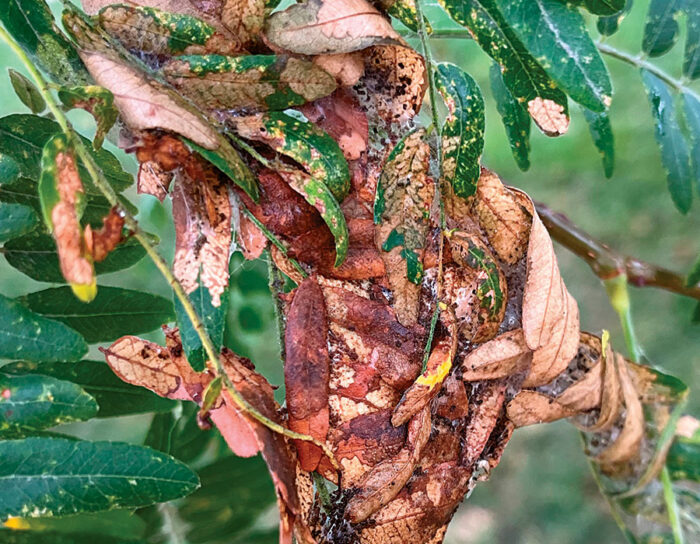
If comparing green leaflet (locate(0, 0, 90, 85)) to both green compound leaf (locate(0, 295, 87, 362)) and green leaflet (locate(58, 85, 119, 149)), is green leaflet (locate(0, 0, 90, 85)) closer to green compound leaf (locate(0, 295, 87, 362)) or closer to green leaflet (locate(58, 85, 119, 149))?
green leaflet (locate(58, 85, 119, 149))

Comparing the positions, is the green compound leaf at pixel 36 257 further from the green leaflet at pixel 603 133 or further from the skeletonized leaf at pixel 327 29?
the green leaflet at pixel 603 133

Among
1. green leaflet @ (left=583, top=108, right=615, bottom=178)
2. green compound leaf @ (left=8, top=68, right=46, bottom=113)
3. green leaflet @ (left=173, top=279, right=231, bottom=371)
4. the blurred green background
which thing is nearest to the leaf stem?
green leaflet @ (left=173, top=279, right=231, bottom=371)

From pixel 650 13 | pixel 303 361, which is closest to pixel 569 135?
pixel 650 13

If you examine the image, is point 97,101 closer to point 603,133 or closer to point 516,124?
point 516,124

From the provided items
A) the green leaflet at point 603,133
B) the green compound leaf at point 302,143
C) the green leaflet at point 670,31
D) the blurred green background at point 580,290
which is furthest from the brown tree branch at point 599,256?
the blurred green background at point 580,290

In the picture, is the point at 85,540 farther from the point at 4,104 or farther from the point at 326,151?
the point at 4,104

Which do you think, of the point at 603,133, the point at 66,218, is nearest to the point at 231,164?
the point at 66,218

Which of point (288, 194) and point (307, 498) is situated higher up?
point (288, 194)
